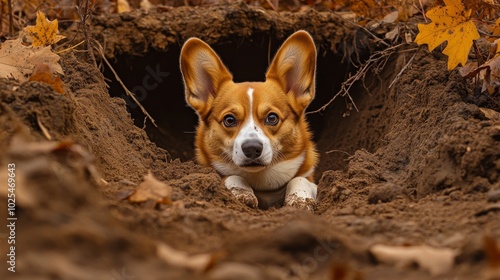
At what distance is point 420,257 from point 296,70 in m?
3.30

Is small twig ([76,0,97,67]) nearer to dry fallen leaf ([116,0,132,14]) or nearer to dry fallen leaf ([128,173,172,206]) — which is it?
dry fallen leaf ([116,0,132,14])

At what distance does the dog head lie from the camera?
202 inches

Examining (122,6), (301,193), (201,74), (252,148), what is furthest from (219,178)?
(122,6)

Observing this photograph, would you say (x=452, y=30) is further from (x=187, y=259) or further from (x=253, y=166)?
(x=187, y=259)

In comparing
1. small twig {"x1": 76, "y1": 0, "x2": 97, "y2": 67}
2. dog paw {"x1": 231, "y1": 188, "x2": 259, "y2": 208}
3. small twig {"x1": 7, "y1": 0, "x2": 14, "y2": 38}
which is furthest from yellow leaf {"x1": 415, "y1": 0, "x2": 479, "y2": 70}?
small twig {"x1": 7, "y1": 0, "x2": 14, "y2": 38}

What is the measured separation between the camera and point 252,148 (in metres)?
4.82

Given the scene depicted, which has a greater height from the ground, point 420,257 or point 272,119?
point 420,257

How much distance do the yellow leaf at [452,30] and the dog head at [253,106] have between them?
1.09 metres

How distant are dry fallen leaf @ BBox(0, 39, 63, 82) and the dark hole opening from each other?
194 centimetres

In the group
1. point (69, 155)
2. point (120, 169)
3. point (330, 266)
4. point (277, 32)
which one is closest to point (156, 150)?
point (120, 169)

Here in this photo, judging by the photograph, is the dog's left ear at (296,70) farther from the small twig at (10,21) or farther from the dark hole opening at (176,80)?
the small twig at (10,21)

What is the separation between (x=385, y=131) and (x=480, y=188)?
7.73ft

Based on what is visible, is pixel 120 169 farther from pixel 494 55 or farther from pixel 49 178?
pixel 494 55

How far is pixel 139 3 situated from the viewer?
718 cm
